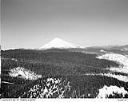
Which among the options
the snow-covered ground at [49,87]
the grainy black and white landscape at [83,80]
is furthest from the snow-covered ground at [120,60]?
the snow-covered ground at [49,87]

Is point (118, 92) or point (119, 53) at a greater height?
point (119, 53)

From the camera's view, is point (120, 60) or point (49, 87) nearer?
point (120, 60)

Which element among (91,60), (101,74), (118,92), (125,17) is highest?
(125,17)

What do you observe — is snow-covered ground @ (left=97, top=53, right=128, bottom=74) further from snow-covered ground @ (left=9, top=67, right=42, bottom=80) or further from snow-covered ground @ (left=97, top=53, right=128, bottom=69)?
snow-covered ground @ (left=9, top=67, right=42, bottom=80)

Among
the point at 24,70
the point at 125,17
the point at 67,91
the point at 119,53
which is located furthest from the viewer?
the point at 24,70

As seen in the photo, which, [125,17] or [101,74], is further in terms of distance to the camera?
[101,74]

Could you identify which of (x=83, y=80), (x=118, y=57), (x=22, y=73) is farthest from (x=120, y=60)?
(x=22, y=73)

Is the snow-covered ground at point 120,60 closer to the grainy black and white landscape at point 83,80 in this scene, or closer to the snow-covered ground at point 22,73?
the grainy black and white landscape at point 83,80

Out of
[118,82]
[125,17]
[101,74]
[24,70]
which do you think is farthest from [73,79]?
[24,70]

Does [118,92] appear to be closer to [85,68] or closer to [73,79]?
[73,79]

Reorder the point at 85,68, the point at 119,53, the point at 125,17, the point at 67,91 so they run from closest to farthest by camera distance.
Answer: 1. the point at 67,91
2. the point at 125,17
3. the point at 119,53
4. the point at 85,68

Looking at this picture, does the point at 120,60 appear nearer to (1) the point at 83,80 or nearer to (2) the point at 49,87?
(1) the point at 83,80
